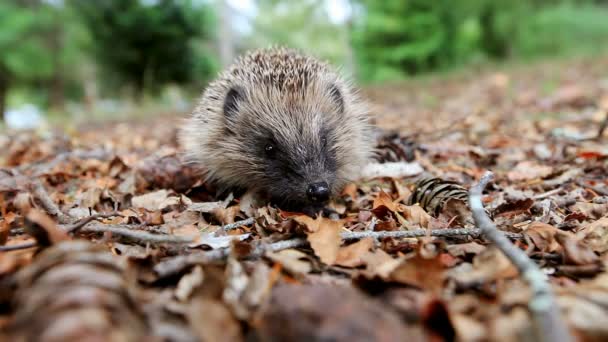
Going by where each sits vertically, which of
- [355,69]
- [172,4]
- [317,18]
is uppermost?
[317,18]

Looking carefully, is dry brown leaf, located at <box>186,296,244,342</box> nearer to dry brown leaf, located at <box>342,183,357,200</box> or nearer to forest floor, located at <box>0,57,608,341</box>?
forest floor, located at <box>0,57,608,341</box>

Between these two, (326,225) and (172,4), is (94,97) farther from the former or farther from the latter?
(326,225)

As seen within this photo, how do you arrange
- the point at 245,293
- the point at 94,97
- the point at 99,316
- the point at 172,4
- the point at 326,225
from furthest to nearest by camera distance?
the point at 94,97 → the point at 172,4 → the point at 326,225 → the point at 245,293 → the point at 99,316

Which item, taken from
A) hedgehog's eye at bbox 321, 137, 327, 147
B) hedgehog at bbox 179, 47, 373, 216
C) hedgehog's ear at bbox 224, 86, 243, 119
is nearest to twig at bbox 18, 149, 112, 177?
hedgehog at bbox 179, 47, 373, 216

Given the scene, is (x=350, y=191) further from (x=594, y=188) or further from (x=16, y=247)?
(x=16, y=247)

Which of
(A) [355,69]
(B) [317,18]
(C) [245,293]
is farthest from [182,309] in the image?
(B) [317,18]

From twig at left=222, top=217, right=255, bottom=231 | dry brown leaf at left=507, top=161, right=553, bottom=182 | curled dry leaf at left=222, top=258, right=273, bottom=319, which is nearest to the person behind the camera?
curled dry leaf at left=222, top=258, right=273, bottom=319

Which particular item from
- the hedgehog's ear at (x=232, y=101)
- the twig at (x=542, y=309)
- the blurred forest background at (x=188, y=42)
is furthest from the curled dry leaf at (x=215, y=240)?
the blurred forest background at (x=188, y=42)

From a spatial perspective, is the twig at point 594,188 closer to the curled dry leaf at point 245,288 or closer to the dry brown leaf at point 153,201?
the curled dry leaf at point 245,288
